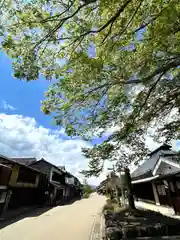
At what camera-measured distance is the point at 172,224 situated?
698 cm

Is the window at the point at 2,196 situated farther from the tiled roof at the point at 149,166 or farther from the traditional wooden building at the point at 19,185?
the tiled roof at the point at 149,166

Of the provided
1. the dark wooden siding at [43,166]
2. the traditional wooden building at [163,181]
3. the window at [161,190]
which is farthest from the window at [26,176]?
the window at [161,190]

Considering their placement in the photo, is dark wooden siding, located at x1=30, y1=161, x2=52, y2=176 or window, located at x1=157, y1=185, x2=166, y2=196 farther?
dark wooden siding, located at x1=30, y1=161, x2=52, y2=176

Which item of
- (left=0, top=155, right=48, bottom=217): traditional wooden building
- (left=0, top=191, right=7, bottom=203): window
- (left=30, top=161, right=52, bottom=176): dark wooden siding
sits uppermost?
(left=30, top=161, right=52, bottom=176): dark wooden siding

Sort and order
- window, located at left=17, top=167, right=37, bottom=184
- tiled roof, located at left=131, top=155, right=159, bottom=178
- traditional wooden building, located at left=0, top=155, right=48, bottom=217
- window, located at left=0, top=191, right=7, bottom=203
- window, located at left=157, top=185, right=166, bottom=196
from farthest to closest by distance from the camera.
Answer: window, located at left=17, top=167, right=37, bottom=184
tiled roof, located at left=131, top=155, right=159, bottom=178
traditional wooden building, located at left=0, top=155, right=48, bottom=217
window, located at left=157, top=185, right=166, bottom=196
window, located at left=0, top=191, right=7, bottom=203

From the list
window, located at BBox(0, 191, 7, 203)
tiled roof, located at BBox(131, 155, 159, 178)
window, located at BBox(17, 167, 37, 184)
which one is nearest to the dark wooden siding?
window, located at BBox(17, 167, 37, 184)

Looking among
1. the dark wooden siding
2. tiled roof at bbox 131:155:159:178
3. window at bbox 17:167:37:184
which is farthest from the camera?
the dark wooden siding

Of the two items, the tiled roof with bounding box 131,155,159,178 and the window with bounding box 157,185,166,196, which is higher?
the tiled roof with bounding box 131,155,159,178

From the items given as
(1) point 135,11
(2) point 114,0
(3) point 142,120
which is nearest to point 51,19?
(2) point 114,0

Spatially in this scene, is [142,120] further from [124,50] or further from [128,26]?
[128,26]

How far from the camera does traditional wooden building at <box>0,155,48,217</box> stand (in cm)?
1764

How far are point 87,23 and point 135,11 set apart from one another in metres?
1.39

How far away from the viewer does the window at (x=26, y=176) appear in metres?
21.4

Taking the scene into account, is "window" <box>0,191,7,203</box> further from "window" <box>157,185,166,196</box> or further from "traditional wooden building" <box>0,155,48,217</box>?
"window" <box>157,185,166,196</box>
